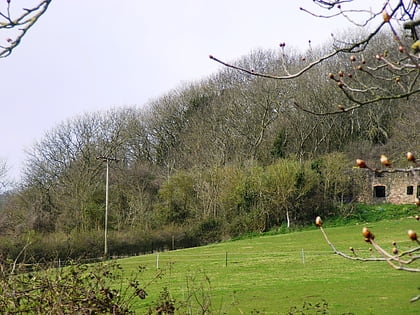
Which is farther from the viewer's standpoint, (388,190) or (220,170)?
(220,170)

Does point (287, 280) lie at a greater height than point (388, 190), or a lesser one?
lesser

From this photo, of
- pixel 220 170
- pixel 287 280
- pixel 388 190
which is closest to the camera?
pixel 287 280

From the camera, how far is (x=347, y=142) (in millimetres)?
37719

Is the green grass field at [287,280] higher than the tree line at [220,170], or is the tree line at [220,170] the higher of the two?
the tree line at [220,170]

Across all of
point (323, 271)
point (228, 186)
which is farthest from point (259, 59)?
point (323, 271)

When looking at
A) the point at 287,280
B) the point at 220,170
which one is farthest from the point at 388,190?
the point at 287,280

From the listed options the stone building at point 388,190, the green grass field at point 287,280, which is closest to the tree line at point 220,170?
the stone building at point 388,190

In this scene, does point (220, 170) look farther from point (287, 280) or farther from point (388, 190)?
point (287, 280)

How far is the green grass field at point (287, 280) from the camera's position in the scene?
436 inches

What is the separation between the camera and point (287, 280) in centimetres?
1564

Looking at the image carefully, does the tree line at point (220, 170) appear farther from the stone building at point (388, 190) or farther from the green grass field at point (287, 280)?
the green grass field at point (287, 280)

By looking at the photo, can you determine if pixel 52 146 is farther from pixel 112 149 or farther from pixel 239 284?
pixel 239 284

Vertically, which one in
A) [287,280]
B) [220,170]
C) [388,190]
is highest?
[220,170]

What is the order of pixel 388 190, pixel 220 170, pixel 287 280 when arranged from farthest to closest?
pixel 220 170, pixel 388 190, pixel 287 280
